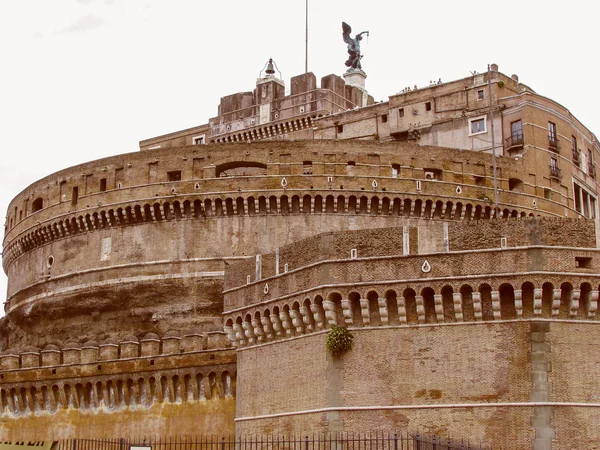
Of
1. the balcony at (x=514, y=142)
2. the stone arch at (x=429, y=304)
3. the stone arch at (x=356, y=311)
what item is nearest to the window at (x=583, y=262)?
the stone arch at (x=429, y=304)

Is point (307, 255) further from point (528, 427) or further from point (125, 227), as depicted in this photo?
point (125, 227)

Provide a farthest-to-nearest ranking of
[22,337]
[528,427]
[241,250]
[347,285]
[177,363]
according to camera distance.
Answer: [22,337], [241,250], [177,363], [347,285], [528,427]

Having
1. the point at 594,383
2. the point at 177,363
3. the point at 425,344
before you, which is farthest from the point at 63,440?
the point at 594,383

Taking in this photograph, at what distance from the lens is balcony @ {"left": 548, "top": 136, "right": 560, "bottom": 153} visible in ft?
127

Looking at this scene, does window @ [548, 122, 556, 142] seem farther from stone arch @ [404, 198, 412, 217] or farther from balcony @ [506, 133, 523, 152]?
stone arch @ [404, 198, 412, 217]

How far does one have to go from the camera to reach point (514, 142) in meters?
38.4

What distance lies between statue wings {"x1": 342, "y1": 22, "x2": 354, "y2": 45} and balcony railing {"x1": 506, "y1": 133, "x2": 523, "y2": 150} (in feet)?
50.5

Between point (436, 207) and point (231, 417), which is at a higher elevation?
point (436, 207)

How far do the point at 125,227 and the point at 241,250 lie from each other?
471 centimetres

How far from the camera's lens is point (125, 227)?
36688 mm

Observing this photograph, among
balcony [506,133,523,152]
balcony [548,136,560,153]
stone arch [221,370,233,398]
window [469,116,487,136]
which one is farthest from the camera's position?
window [469,116,487,136]

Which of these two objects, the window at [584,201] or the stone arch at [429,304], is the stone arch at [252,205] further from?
the stone arch at [429,304]

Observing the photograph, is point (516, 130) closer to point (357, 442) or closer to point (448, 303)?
point (448, 303)

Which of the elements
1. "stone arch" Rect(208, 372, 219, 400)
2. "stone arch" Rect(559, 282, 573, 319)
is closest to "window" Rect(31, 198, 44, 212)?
"stone arch" Rect(208, 372, 219, 400)
